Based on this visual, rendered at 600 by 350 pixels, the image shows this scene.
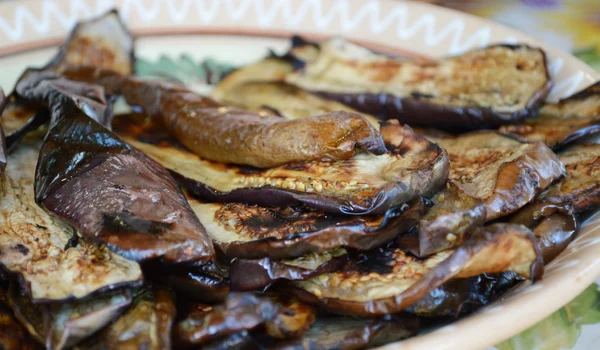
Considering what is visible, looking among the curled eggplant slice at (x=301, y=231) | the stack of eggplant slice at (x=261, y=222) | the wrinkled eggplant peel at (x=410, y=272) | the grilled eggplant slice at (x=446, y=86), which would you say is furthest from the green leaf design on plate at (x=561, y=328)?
the grilled eggplant slice at (x=446, y=86)

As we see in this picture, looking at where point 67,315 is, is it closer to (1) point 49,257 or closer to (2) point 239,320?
(1) point 49,257

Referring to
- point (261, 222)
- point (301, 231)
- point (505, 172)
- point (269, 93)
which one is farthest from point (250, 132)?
point (269, 93)

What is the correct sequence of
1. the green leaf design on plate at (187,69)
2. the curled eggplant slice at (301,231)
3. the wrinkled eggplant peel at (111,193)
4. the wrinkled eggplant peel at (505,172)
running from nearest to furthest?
the wrinkled eggplant peel at (111,193)
the curled eggplant slice at (301,231)
the wrinkled eggplant peel at (505,172)
the green leaf design on plate at (187,69)

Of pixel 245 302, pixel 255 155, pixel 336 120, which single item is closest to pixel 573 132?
pixel 336 120

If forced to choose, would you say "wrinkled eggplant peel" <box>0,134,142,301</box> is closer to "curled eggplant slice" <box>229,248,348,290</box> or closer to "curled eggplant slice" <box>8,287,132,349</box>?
"curled eggplant slice" <box>8,287,132,349</box>

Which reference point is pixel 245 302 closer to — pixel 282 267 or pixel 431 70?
pixel 282 267

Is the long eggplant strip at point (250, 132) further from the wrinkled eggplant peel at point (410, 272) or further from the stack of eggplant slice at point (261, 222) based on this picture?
the wrinkled eggplant peel at point (410, 272)

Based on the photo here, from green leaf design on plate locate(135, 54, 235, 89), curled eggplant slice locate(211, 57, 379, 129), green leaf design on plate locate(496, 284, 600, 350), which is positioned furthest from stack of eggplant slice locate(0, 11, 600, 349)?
green leaf design on plate locate(135, 54, 235, 89)
